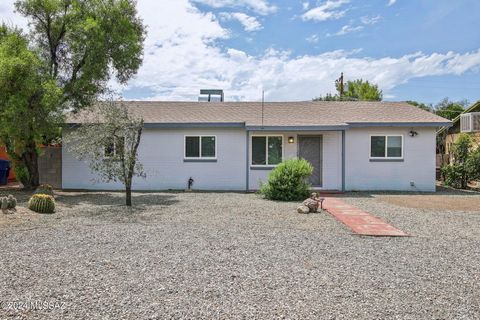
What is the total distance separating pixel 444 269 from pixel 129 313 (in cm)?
395

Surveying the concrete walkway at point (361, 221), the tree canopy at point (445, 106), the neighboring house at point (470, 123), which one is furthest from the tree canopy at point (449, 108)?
the concrete walkway at point (361, 221)

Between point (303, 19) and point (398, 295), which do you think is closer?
point (398, 295)

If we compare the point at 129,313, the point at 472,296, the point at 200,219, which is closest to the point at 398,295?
the point at 472,296

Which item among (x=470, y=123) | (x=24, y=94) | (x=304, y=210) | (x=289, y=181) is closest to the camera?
(x=304, y=210)

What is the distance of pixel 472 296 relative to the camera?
4.09m

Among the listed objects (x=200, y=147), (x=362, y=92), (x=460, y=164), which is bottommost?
(x=460, y=164)

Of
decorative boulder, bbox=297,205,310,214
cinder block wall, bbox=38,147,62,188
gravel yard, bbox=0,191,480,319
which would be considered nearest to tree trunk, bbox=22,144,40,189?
cinder block wall, bbox=38,147,62,188

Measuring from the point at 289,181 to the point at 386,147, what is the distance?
5.40 m

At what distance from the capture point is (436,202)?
40.1 ft

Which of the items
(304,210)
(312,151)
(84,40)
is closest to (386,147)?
(312,151)

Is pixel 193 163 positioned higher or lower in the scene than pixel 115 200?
higher

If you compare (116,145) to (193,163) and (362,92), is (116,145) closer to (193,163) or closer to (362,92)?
(193,163)

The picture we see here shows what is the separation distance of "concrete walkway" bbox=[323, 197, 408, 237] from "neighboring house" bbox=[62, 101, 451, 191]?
4.86 meters

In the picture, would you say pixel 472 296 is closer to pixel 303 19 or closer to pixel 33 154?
pixel 303 19
